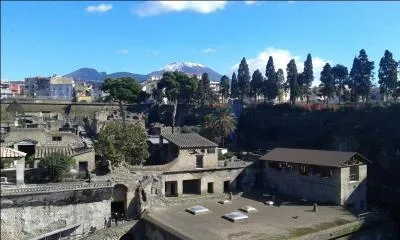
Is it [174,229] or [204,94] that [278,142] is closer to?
[204,94]

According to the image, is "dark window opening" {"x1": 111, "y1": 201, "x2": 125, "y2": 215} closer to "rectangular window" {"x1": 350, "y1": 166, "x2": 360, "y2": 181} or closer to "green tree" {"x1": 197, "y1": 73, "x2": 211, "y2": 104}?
"rectangular window" {"x1": 350, "y1": 166, "x2": 360, "y2": 181}

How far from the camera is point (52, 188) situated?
30047 millimetres

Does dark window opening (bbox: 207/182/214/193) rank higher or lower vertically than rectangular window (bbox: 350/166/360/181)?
lower

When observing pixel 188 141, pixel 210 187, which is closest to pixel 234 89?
pixel 188 141

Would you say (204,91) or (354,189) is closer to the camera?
(354,189)

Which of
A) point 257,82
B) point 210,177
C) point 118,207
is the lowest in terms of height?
point 118,207

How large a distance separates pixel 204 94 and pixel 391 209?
173 ft

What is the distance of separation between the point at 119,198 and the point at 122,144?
7.16 meters

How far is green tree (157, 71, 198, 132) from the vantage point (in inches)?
3061

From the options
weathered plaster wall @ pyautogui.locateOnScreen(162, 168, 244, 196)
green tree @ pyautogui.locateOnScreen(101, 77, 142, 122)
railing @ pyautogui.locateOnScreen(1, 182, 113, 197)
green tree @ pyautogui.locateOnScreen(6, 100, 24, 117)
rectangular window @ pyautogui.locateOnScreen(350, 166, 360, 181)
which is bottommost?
weathered plaster wall @ pyautogui.locateOnScreen(162, 168, 244, 196)

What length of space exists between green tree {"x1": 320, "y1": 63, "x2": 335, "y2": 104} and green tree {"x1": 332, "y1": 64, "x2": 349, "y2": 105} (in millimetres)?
664

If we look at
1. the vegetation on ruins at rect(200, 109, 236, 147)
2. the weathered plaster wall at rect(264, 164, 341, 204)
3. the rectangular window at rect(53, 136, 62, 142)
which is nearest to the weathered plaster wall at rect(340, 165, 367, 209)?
the weathered plaster wall at rect(264, 164, 341, 204)

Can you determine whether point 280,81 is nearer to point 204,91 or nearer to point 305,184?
point 204,91

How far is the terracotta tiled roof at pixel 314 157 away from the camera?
34.7 meters
